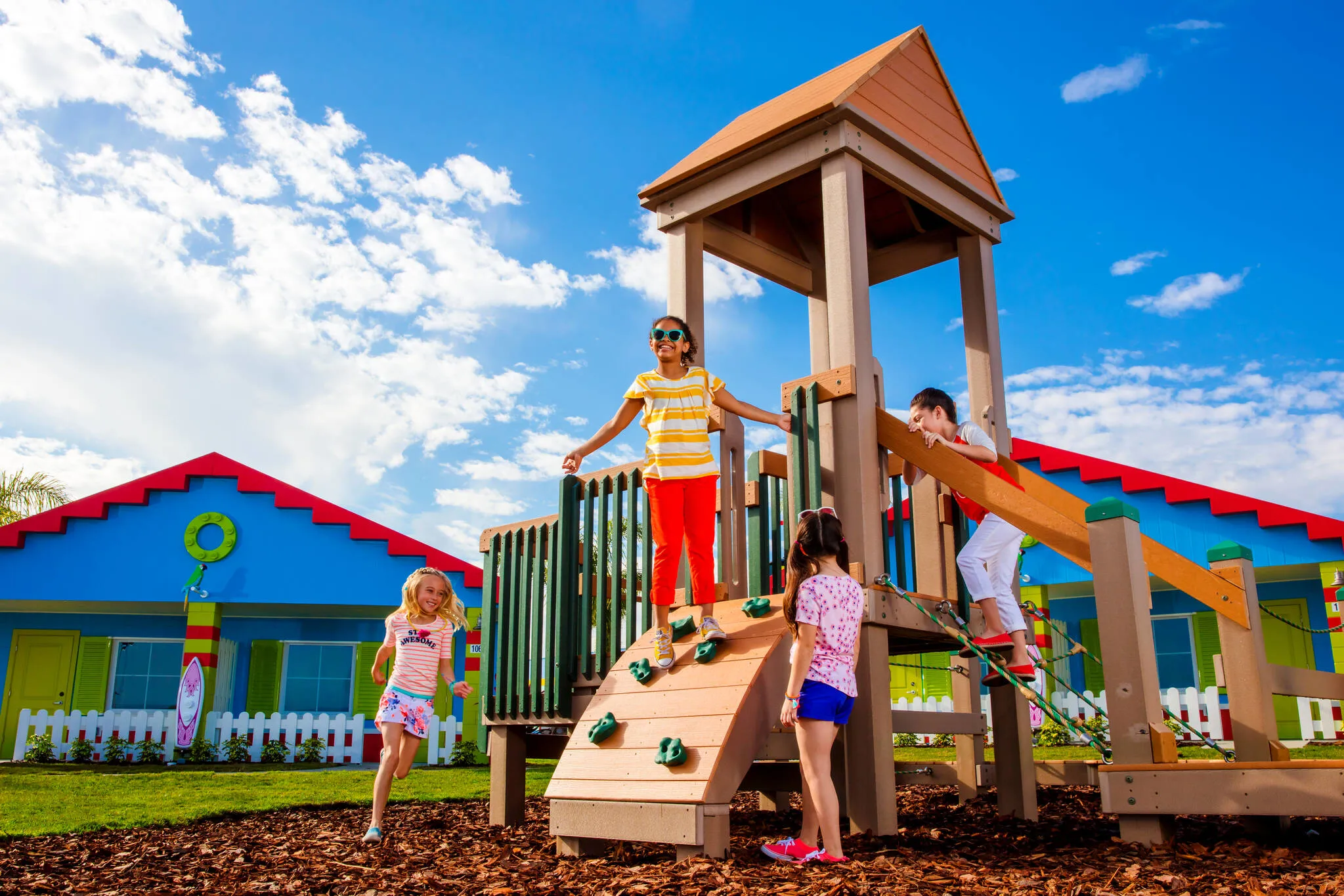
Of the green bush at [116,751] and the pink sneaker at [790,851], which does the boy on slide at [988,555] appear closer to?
the pink sneaker at [790,851]

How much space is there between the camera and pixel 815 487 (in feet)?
16.6

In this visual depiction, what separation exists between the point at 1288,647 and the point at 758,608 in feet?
46.5

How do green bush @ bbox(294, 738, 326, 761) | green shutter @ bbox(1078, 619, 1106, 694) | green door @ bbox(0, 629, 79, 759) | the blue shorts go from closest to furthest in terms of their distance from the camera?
1. the blue shorts
2. green bush @ bbox(294, 738, 326, 761)
3. green shutter @ bbox(1078, 619, 1106, 694)
4. green door @ bbox(0, 629, 79, 759)

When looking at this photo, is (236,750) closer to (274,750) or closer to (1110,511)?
(274,750)

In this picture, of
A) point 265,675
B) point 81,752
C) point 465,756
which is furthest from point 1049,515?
point 265,675

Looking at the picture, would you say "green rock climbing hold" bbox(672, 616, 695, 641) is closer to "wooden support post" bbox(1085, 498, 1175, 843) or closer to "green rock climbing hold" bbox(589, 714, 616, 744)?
"green rock climbing hold" bbox(589, 714, 616, 744)

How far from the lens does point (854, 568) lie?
4.85m

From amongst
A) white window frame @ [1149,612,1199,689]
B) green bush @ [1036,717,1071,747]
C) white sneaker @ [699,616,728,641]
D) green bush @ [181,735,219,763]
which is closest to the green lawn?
green bush @ [181,735,219,763]

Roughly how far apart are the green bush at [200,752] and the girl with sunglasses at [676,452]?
42.7 feet

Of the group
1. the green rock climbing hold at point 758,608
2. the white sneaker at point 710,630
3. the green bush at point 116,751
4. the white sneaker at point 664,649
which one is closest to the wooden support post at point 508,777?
the white sneaker at point 664,649

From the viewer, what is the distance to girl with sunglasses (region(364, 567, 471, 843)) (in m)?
5.41

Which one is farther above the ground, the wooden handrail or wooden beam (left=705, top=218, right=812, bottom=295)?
wooden beam (left=705, top=218, right=812, bottom=295)

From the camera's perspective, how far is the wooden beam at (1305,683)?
15.9ft

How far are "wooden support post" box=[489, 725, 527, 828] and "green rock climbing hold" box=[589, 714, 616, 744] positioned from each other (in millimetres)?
1860
